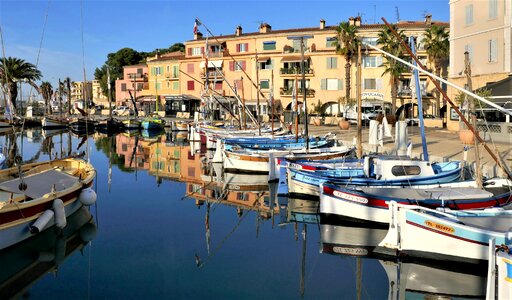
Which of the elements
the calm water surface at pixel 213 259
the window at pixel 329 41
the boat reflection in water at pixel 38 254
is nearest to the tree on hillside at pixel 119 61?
the window at pixel 329 41

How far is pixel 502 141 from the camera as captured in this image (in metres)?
32.0

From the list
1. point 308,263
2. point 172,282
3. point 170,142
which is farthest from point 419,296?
point 170,142

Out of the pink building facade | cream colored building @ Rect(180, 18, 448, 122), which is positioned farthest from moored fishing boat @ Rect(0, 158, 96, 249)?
the pink building facade

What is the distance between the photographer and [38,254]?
1407cm

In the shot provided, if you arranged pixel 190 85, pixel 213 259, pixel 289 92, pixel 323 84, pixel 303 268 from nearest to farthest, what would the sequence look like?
1. pixel 303 268
2. pixel 213 259
3. pixel 323 84
4. pixel 289 92
5. pixel 190 85

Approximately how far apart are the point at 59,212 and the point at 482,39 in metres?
34.9

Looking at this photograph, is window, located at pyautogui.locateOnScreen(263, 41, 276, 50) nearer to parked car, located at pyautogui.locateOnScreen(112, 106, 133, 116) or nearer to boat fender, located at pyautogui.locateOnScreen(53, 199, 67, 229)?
parked car, located at pyautogui.locateOnScreen(112, 106, 133, 116)

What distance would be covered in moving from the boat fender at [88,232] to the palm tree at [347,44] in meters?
48.5

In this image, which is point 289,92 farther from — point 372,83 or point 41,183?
point 41,183

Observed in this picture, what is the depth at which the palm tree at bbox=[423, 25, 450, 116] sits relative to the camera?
5984 centimetres

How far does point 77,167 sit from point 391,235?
1476cm

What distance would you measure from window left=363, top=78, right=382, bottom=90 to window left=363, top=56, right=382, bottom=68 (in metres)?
1.84

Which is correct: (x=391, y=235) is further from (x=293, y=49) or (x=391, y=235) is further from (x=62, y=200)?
(x=293, y=49)

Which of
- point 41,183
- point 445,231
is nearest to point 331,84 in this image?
point 41,183
